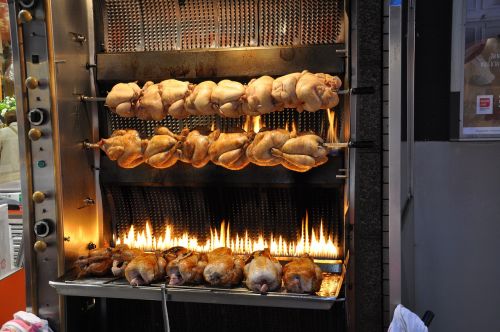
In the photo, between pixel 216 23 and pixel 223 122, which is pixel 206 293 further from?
pixel 216 23

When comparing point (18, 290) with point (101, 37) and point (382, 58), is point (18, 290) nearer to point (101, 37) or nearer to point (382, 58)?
point (101, 37)

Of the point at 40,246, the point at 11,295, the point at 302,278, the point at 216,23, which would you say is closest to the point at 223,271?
the point at 302,278

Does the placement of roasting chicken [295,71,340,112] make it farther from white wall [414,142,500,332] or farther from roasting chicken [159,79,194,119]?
white wall [414,142,500,332]

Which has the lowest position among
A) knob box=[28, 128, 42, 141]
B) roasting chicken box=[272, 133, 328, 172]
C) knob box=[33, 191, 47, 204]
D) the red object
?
the red object

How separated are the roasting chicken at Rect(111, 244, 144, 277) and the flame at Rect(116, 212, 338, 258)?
0.50 ft

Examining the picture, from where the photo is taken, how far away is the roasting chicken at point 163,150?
2.17m

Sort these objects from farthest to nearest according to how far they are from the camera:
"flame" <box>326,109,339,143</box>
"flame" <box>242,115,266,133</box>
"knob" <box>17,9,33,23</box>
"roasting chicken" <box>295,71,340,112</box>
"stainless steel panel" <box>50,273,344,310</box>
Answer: "flame" <box>242,115,266,133</box>, "flame" <box>326,109,339,143</box>, "knob" <box>17,9,33,23</box>, "roasting chicken" <box>295,71,340,112</box>, "stainless steel panel" <box>50,273,344,310</box>

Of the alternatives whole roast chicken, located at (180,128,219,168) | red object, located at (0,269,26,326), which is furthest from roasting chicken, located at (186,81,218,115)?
red object, located at (0,269,26,326)

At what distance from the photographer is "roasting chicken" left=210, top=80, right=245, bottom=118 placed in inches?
82.0

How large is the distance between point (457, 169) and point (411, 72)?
1.91 feet

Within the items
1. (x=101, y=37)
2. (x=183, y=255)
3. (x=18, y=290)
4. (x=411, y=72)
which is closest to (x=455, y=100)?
(x=411, y=72)

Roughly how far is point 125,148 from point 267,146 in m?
Result: 0.66

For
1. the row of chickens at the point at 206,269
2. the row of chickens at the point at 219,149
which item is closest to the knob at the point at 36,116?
the row of chickens at the point at 219,149

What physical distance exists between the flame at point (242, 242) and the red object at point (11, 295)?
825 millimetres
